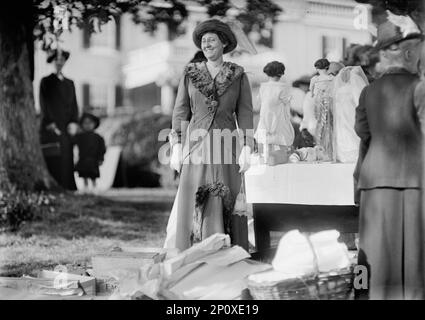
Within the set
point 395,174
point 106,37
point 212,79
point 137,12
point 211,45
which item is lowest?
point 395,174

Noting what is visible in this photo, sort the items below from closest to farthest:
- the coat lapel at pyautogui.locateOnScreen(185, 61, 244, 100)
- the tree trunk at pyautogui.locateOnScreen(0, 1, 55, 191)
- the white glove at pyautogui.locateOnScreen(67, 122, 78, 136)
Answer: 1. the coat lapel at pyautogui.locateOnScreen(185, 61, 244, 100)
2. the tree trunk at pyautogui.locateOnScreen(0, 1, 55, 191)
3. the white glove at pyautogui.locateOnScreen(67, 122, 78, 136)

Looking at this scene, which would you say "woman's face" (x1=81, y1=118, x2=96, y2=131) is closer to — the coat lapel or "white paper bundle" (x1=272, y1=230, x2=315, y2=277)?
the coat lapel

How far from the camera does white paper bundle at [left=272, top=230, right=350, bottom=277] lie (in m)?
4.43

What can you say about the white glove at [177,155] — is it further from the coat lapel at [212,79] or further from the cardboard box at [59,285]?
the cardboard box at [59,285]

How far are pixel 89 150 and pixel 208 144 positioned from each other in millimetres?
2794

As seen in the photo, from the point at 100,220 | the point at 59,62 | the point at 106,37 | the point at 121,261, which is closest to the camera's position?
the point at 121,261

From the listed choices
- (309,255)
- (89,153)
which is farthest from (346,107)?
(89,153)

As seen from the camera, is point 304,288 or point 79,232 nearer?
point 304,288

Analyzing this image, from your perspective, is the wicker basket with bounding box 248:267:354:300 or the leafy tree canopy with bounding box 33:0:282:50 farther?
the leafy tree canopy with bounding box 33:0:282:50

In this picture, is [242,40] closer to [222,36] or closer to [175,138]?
[222,36]

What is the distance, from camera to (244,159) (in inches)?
200

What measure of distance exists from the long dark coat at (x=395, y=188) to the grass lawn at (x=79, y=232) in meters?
2.99

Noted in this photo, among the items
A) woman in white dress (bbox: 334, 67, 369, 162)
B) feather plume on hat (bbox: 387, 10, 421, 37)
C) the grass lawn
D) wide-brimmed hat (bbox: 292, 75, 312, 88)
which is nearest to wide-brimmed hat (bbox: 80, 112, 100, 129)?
the grass lawn
